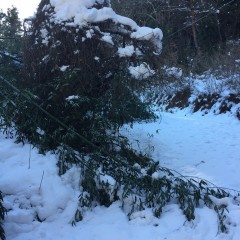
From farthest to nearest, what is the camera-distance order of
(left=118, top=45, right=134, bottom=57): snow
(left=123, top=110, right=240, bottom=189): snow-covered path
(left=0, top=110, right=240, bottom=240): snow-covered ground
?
(left=123, top=110, right=240, bottom=189): snow-covered path, (left=118, top=45, right=134, bottom=57): snow, (left=0, top=110, right=240, bottom=240): snow-covered ground

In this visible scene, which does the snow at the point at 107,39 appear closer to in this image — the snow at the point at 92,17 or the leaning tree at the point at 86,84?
the leaning tree at the point at 86,84

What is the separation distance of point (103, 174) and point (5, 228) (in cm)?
148

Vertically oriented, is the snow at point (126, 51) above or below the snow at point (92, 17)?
below

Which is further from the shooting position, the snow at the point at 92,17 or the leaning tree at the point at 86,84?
the snow at the point at 92,17

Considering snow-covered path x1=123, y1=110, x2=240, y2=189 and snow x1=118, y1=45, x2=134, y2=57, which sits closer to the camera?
snow x1=118, y1=45, x2=134, y2=57

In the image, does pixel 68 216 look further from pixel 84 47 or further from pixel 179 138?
pixel 179 138

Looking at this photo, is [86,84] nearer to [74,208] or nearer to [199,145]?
[74,208]

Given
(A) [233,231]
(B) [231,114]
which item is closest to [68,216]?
(A) [233,231]

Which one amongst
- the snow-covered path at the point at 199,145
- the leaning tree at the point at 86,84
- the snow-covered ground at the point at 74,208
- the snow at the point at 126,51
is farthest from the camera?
the snow-covered path at the point at 199,145

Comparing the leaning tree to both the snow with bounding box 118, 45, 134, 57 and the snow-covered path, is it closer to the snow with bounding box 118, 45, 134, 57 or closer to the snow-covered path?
the snow with bounding box 118, 45, 134, 57

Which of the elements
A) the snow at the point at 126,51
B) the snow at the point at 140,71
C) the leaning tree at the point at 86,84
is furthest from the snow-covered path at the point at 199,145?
the snow at the point at 126,51

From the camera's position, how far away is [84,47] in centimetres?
594

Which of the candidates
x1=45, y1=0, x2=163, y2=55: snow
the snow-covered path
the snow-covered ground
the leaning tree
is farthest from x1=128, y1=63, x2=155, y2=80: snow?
the snow-covered ground

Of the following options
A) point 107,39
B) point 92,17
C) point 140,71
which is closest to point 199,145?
point 140,71
